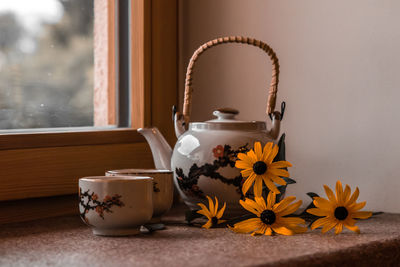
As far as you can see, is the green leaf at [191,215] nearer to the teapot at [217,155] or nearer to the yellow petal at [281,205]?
the teapot at [217,155]

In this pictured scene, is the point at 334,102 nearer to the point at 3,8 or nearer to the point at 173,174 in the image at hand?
the point at 173,174

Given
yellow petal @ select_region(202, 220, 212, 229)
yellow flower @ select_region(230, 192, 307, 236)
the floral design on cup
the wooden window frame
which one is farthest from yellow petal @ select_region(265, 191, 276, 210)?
the wooden window frame

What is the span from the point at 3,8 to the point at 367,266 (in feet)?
2.49

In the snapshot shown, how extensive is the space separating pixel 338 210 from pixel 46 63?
24.5 inches

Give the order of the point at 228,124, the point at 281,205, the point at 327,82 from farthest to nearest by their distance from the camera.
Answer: the point at 327,82 < the point at 228,124 < the point at 281,205

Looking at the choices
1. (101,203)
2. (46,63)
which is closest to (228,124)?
(101,203)

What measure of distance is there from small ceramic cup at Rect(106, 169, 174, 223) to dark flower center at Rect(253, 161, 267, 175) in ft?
0.50

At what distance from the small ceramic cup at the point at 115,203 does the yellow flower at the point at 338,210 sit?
0.25m

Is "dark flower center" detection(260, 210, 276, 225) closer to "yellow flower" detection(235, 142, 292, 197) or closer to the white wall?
"yellow flower" detection(235, 142, 292, 197)

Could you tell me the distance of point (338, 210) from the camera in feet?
2.71

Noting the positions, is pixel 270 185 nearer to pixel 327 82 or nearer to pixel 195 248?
pixel 195 248

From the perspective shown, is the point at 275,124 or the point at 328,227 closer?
the point at 328,227

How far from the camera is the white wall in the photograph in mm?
1001

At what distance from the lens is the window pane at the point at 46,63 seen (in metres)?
1.01
